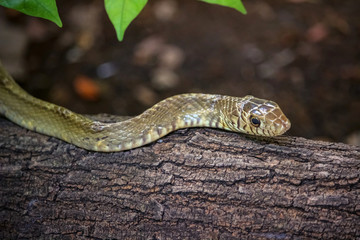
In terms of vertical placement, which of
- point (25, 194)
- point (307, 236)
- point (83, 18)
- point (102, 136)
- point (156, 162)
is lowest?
point (307, 236)

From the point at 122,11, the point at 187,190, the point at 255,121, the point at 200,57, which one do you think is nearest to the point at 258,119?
the point at 255,121

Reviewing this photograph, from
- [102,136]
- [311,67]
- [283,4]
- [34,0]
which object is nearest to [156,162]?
[102,136]

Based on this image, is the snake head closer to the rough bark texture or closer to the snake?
the snake

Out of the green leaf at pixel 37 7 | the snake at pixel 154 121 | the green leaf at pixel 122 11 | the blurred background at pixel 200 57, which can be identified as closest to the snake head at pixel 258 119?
the snake at pixel 154 121

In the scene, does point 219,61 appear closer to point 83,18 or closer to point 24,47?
point 83,18

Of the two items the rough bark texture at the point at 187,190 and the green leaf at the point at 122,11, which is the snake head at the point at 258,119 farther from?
the green leaf at the point at 122,11

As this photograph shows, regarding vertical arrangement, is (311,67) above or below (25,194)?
above
